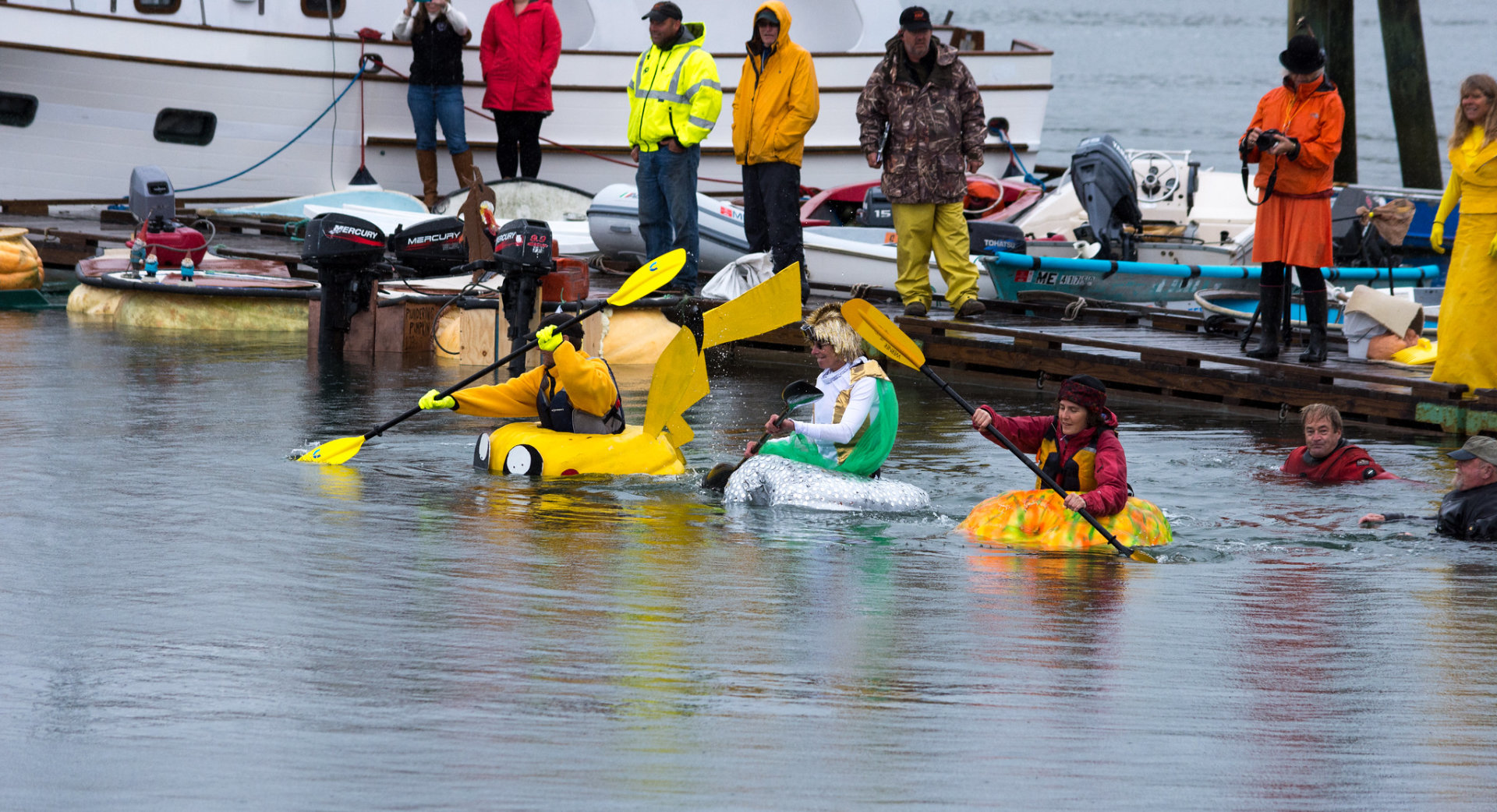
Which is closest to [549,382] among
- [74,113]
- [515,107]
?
[515,107]

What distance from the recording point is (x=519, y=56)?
16688 mm

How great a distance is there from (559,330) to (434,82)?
→ 9.42 m

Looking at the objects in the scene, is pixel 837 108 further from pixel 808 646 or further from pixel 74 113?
pixel 808 646

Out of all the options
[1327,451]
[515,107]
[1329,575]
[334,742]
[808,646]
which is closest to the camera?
[334,742]

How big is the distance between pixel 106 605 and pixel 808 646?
2240mm

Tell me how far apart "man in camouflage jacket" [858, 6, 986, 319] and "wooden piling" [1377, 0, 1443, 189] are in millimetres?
10041

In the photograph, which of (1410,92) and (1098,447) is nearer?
(1098,447)

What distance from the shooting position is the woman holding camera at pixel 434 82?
16.8 metres

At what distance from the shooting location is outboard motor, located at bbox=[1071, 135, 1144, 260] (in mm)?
15125

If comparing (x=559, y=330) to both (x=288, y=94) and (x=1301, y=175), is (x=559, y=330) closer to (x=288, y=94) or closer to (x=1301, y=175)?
(x=1301, y=175)

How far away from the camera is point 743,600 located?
19.7ft

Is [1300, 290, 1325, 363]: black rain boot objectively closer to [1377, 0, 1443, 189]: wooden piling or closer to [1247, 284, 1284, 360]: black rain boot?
[1247, 284, 1284, 360]: black rain boot

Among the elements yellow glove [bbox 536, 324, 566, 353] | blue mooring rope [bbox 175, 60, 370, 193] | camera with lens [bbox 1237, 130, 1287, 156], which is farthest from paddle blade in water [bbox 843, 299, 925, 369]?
blue mooring rope [bbox 175, 60, 370, 193]

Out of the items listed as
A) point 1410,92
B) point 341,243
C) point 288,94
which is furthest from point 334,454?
point 1410,92
